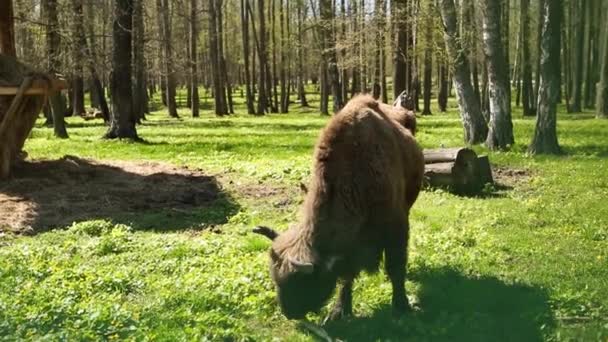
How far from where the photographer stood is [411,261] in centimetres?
787

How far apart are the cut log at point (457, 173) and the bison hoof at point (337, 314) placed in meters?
6.80

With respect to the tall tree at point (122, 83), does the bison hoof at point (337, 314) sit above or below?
below

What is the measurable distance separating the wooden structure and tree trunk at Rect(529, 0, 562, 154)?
5065mm

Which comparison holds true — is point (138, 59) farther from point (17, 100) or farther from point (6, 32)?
point (17, 100)

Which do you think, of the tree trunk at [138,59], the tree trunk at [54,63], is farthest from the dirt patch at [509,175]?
the tree trunk at [54,63]

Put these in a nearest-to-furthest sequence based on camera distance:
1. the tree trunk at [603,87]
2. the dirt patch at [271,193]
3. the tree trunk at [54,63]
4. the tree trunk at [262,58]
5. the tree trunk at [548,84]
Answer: the dirt patch at [271,193]
the tree trunk at [548,84]
the tree trunk at [54,63]
the tree trunk at [603,87]
the tree trunk at [262,58]

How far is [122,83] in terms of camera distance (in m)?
23.5

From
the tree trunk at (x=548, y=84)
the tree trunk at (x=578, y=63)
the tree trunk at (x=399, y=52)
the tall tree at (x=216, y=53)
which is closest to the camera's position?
the tree trunk at (x=548, y=84)

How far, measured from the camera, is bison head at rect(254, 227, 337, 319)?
5.18 metres

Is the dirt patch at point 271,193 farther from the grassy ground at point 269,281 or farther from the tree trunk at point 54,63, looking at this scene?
the tree trunk at point 54,63

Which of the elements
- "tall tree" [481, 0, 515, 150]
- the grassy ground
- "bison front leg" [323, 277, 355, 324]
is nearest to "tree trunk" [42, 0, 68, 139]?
the grassy ground

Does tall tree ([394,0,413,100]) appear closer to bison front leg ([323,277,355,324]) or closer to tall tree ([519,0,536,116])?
tall tree ([519,0,536,116])

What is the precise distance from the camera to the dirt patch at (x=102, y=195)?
1097 cm

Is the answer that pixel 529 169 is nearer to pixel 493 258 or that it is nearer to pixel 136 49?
pixel 493 258
